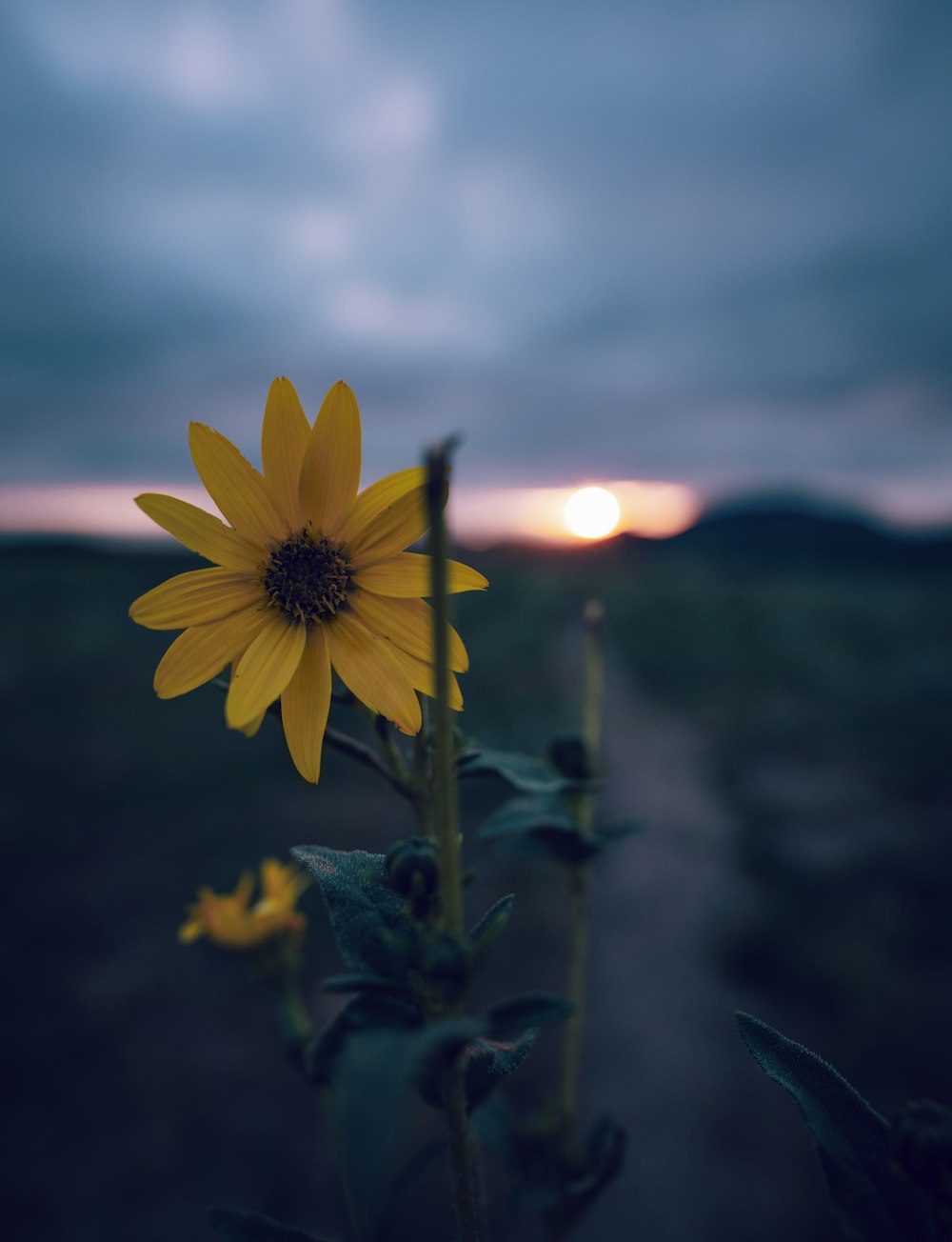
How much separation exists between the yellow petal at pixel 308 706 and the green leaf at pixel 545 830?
328 millimetres

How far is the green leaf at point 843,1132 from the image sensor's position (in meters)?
0.61

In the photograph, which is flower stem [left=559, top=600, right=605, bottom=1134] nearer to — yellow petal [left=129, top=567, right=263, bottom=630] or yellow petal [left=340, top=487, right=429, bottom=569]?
yellow petal [left=340, top=487, right=429, bottom=569]

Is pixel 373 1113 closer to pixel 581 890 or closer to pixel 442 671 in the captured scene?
pixel 442 671

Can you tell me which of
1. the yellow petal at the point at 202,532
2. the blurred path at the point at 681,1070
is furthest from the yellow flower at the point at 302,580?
the blurred path at the point at 681,1070

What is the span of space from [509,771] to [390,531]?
13.2 inches

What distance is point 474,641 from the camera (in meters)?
14.3

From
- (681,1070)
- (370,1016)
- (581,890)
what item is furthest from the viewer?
(681,1070)

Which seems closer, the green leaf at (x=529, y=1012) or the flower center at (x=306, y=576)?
the green leaf at (x=529, y=1012)

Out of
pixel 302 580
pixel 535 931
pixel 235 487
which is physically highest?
pixel 235 487

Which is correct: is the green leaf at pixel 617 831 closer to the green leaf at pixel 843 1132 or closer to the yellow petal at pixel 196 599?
the green leaf at pixel 843 1132

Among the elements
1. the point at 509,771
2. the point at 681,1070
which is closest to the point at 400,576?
the point at 509,771

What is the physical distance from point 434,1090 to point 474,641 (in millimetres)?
13599

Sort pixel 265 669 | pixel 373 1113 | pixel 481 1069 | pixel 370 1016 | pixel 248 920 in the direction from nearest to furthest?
1. pixel 373 1113
2. pixel 370 1016
3. pixel 481 1069
4. pixel 265 669
5. pixel 248 920

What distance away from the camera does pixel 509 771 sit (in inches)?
36.3
